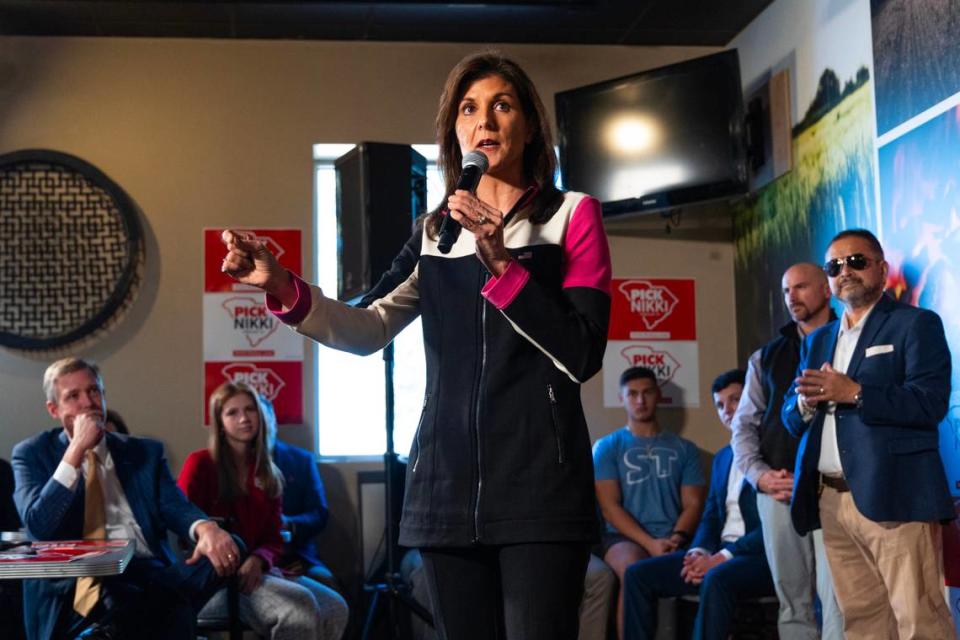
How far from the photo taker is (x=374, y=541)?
5328 millimetres

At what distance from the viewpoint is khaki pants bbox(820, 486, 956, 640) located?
126 inches

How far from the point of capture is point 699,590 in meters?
4.42

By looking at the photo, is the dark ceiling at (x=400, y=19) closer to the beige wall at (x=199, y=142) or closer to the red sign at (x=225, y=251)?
the beige wall at (x=199, y=142)

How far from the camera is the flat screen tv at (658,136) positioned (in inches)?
195

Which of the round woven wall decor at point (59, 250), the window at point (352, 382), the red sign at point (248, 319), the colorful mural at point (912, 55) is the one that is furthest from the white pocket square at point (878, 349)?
the round woven wall decor at point (59, 250)

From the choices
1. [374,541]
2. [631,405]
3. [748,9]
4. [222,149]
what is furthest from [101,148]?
[748,9]

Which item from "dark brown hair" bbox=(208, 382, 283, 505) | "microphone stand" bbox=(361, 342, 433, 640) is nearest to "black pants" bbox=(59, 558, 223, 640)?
"dark brown hair" bbox=(208, 382, 283, 505)

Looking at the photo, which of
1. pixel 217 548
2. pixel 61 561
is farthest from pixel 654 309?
pixel 61 561

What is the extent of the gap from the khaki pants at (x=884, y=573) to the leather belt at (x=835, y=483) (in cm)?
2

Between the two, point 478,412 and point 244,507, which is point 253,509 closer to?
point 244,507

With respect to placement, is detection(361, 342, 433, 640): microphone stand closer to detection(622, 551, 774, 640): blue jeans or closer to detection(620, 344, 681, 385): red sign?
detection(622, 551, 774, 640): blue jeans

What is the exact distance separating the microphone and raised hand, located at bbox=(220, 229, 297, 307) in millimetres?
224

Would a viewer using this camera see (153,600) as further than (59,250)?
No

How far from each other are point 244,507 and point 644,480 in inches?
70.9
